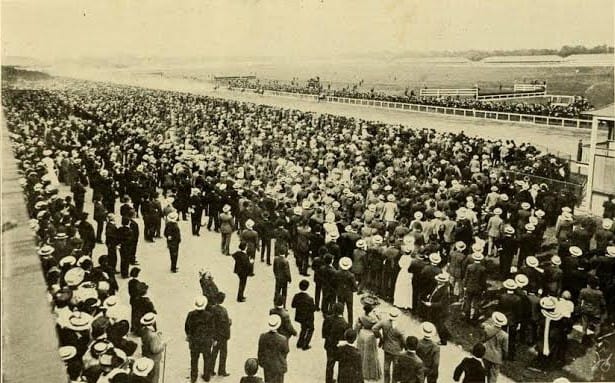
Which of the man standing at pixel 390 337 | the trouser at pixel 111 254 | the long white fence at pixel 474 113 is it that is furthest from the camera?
the long white fence at pixel 474 113

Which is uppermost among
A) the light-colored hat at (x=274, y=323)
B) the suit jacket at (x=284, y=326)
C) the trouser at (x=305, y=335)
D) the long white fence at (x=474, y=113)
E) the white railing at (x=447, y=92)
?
the white railing at (x=447, y=92)

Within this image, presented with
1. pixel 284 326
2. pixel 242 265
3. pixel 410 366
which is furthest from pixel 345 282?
pixel 410 366

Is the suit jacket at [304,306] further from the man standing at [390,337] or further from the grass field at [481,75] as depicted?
A: the grass field at [481,75]

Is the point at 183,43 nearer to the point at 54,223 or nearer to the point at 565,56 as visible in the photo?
the point at 54,223

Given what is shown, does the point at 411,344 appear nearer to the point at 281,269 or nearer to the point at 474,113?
the point at 281,269

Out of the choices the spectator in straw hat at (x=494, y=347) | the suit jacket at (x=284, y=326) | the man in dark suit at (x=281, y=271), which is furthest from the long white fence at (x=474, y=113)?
the suit jacket at (x=284, y=326)

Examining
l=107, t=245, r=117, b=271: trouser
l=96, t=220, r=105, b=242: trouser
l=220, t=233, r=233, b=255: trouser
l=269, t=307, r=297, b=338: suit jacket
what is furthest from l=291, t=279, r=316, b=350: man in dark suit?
l=96, t=220, r=105, b=242: trouser
